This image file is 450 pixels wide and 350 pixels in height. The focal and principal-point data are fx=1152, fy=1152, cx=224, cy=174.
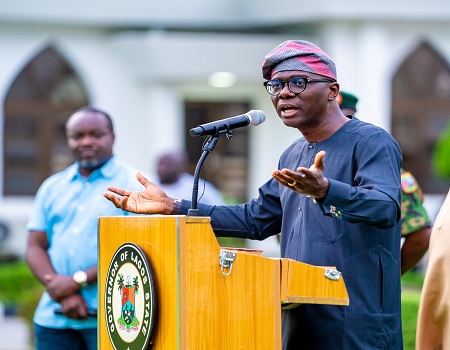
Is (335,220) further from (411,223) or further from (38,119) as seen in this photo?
(38,119)

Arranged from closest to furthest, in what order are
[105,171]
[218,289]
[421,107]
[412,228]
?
[218,289]
[412,228]
[105,171]
[421,107]

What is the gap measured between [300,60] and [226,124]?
0.41m

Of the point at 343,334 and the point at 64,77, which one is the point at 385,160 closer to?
the point at 343,334

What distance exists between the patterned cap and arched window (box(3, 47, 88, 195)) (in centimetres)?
1321

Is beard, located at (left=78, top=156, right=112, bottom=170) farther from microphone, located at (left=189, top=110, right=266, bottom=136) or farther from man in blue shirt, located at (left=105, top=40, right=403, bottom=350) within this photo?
microphone, located at (left=189, top=110, right=266, bottom=136)

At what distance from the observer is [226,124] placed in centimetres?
440

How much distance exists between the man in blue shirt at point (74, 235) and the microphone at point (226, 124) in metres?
1.73

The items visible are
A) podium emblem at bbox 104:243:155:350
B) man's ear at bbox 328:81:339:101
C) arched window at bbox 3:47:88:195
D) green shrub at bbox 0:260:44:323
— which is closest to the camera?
podium emblem at bbox 104:243:155:350

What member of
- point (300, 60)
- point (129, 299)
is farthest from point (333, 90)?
point (129, 299)

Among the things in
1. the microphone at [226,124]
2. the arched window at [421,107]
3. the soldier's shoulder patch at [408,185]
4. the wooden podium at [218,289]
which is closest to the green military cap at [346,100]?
the soldier's shoulder patch at [408,185]

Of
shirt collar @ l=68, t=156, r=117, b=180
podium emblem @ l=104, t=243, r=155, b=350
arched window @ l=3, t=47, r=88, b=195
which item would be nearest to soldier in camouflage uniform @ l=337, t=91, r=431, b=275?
shirt collar @ l=68, t=156, r=117, b=180

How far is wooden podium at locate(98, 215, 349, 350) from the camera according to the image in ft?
13.5

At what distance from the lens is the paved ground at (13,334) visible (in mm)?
11789

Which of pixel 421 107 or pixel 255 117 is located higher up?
pixel 421 107
